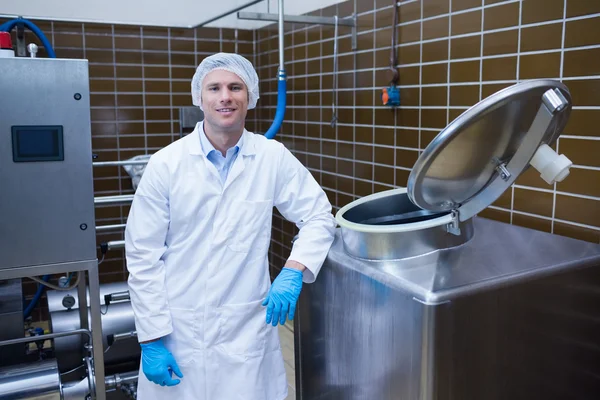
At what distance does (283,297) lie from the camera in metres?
1.46

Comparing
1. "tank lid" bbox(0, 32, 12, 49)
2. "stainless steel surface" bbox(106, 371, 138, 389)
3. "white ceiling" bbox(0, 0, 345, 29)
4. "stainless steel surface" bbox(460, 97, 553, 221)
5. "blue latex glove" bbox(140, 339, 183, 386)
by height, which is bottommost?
"stainless steel surface" bbox(106, 371, 138, 389)

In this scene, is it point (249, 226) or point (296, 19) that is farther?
point (296, 19)

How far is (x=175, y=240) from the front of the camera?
152cm

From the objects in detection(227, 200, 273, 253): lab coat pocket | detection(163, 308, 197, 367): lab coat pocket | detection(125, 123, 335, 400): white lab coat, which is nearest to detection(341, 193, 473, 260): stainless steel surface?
detection(125, 123, 335, 400): white lab coat

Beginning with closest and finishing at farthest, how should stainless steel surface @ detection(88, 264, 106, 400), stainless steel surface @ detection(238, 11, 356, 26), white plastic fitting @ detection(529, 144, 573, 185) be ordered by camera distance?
white plastic fitting @ detection(529, 144, 573, 185), stainless steel surface @ detection(88, 264, 106, 400), stainless steel surface @ detection(238, 11, 356, 26)

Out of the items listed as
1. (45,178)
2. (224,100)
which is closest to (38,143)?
(45,178)

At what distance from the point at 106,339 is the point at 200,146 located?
1.12 metres

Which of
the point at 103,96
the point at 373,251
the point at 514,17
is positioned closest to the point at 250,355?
the point at 373,251

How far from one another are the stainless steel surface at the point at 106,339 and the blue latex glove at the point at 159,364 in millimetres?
783

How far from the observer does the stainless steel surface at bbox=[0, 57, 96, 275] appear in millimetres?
1657

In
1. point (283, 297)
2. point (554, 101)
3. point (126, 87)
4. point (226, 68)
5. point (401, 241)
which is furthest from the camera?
point (126, 87)

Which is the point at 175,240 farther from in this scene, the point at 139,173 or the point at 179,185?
the point at 139,173

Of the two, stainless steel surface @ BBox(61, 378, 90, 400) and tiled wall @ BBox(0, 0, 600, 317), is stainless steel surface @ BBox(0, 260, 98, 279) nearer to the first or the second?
stainless steel surface @ BBox(61, 378, 90, 400)

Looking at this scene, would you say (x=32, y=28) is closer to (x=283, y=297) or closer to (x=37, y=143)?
(x=37, y=143)
